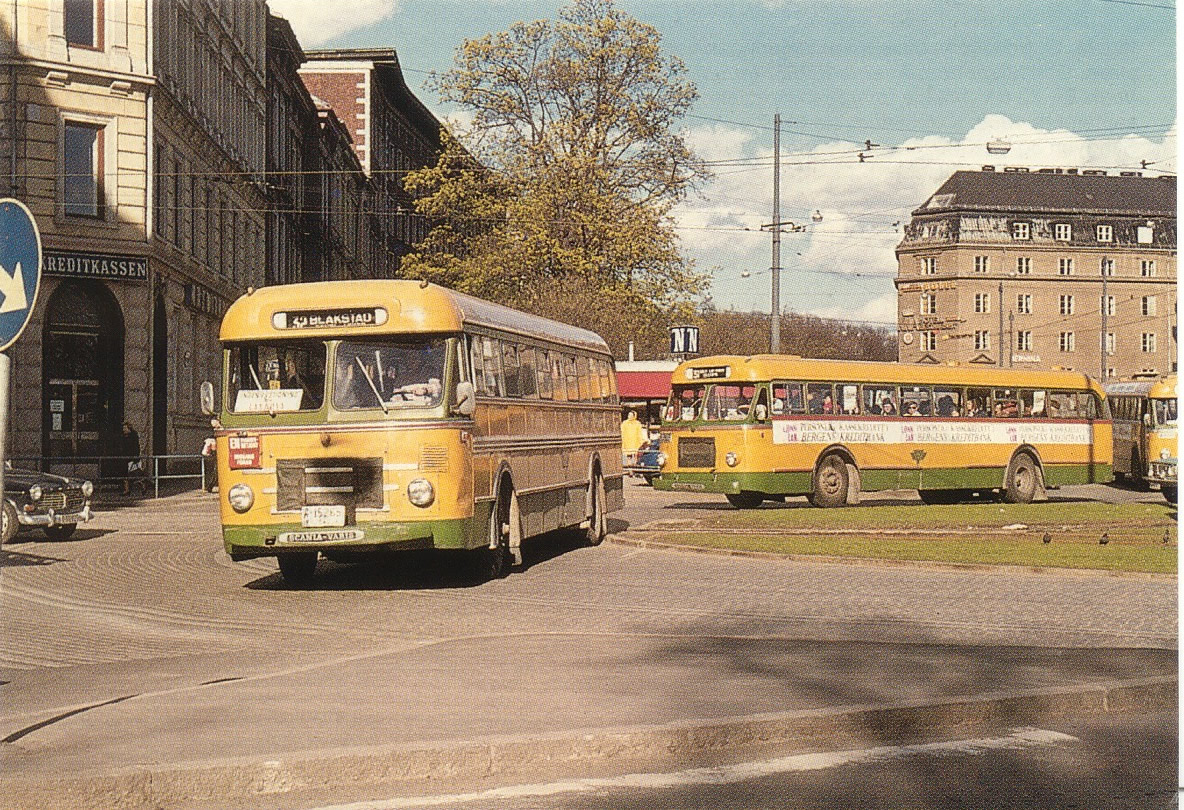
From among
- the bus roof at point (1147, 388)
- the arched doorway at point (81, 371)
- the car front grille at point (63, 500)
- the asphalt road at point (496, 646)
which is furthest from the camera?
the bus roof at point (1147, 388)

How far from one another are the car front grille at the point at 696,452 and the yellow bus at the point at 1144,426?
1129 cm

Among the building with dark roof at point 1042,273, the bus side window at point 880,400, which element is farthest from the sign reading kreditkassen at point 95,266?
the building with dark roof at point 1042,273

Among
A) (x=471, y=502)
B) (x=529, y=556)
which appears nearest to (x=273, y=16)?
(x=529, y=556)

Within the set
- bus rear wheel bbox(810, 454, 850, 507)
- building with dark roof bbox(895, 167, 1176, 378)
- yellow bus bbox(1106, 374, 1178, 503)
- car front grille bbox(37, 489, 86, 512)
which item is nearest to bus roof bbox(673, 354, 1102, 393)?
bus rear wheel bbox(810, 454, 850, 507)

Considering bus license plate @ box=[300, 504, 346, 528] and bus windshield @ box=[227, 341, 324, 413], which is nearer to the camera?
bus license plate @ box=[300, 504, 346, 528]

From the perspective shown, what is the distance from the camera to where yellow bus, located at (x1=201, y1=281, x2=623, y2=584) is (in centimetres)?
1672

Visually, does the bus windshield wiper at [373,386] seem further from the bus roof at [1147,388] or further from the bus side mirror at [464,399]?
the bus roof at [1147,388]

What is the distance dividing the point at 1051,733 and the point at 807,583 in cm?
818

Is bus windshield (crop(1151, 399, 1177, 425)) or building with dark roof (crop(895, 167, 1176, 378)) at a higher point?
building with dark roof (crop(895, 167, 1176, 378))

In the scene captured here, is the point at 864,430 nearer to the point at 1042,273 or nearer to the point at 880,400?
the point at 880,400

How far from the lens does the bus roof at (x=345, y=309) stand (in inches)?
674

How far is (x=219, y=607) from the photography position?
51.3 ft

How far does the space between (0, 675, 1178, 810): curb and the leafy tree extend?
43.1m

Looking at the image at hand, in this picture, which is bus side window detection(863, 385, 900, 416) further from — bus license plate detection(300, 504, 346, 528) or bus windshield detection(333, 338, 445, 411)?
bus license plate detection(300, 504, 346, 528)
